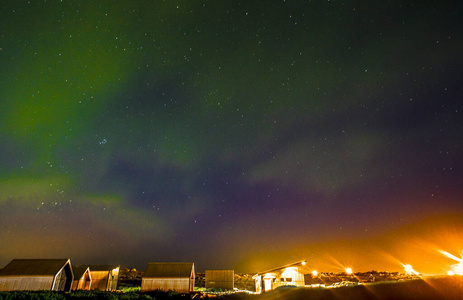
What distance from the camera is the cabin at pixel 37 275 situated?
39.1m

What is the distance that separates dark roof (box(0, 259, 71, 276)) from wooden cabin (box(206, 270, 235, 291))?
28.5m

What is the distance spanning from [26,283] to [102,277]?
710 inches

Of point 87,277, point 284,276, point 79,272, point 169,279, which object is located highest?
point 79,272

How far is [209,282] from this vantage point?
182ft

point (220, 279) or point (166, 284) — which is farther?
point (220, 279)

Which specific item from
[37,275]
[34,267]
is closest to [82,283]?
[34,267]

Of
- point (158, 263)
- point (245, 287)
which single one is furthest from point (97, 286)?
point (245, 287)

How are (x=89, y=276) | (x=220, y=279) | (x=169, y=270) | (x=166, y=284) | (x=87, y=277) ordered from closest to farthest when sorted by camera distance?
(x=166, y=284)
(x=169, y=270)
(x=87, y=277)
(x=89, y=276)
(x=220, y=279)

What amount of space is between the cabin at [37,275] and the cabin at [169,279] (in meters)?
13.1

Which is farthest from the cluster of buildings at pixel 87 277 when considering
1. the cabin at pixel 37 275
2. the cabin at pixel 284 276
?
the cabin at pixel 284 276

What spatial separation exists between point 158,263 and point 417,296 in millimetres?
54755

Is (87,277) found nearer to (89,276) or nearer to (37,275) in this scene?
(89,276)

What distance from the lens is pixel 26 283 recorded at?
39281 mm

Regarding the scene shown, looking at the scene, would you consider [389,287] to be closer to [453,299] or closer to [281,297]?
[453,299]
